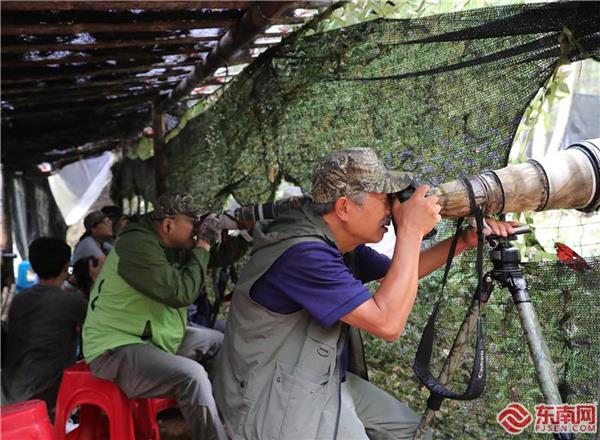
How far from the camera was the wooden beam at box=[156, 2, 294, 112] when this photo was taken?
303 cm

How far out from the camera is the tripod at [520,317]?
5.81ft

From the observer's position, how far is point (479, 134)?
2338 mm

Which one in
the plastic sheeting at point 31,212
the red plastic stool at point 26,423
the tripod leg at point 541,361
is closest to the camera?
the tripod leg at point 541,361

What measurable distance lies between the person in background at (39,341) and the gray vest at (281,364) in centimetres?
210

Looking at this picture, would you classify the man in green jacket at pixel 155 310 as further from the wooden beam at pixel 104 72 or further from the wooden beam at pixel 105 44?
the wooden beam at pixel 104 72

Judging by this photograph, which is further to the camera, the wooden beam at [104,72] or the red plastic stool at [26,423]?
the wooden beam at [104,72]

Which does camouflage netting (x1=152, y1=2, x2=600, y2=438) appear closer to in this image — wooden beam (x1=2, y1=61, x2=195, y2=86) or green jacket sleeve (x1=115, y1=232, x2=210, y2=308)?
green jacket sleeve (x1=115, y1=232, x2=210, y2=308)

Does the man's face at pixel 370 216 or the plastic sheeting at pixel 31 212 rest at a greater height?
the man's face at pixel 370 216

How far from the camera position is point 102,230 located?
5.65m

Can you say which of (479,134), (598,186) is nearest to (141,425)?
(479,134)

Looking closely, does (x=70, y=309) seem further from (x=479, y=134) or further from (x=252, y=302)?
(x=479, y=134)

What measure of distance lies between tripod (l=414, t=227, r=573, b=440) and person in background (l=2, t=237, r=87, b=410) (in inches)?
101

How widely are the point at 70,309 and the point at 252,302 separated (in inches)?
87.6

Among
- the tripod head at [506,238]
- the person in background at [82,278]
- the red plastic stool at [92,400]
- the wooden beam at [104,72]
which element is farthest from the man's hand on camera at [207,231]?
the person in background at [82,278]
